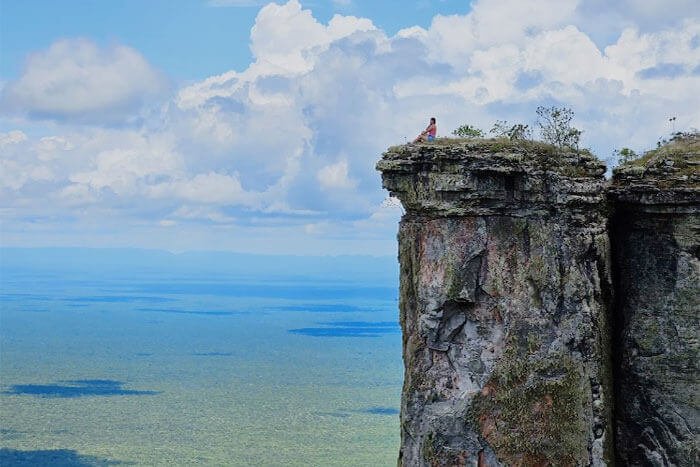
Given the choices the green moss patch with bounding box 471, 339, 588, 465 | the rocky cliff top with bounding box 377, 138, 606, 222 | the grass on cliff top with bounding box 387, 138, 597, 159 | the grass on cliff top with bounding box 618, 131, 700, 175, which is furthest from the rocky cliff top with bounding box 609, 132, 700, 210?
the green moss patch with bounding box 471, 339, 588, 465

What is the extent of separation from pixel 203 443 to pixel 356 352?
160 feet

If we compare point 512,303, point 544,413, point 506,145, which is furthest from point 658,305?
point 506,145

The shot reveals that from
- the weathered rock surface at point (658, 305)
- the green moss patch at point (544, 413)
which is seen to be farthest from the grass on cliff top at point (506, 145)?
the green moss patch at point (544, 413)

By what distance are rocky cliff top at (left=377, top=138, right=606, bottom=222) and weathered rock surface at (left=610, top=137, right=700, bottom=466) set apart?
1.30m

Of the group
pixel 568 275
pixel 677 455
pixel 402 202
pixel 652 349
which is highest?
pixel 402 202

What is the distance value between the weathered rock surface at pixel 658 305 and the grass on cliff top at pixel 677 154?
22 mm

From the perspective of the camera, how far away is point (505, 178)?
803 inches

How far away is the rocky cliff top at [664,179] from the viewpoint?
20.6m

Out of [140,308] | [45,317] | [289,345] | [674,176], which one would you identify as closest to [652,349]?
[674,176]

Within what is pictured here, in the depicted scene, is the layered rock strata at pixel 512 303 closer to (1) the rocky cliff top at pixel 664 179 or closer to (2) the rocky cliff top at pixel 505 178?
(2) the rocky cliff top at pixel 505 178

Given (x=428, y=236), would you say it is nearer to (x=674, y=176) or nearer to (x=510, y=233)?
(x=510, y=233)

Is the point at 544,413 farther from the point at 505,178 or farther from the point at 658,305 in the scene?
the point at 505,178

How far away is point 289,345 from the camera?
112 m

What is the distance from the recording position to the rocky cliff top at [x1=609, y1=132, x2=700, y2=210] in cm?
2056
